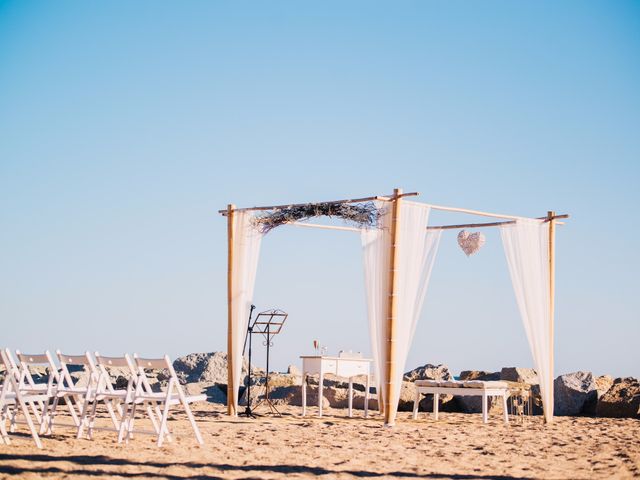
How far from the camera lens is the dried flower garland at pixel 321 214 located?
10.1 metres

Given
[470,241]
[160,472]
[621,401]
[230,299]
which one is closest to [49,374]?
[160,472]

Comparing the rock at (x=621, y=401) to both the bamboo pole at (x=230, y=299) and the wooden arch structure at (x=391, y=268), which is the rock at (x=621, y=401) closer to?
the wooden arch structure at (x=391, y=268)

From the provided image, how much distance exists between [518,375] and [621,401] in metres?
2.22

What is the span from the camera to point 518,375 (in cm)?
1340

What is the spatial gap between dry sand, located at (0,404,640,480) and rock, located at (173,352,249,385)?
556 centimetres

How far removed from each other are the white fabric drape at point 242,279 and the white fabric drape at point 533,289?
3082 mm

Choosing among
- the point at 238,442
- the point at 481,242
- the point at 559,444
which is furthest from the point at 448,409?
the point at 238,442

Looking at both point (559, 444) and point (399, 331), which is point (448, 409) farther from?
point (559, 444)

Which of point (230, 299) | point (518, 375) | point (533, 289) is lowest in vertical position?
point (518, 375)

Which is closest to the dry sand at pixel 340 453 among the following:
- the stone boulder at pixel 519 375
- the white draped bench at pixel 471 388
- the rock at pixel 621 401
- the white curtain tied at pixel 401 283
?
the white draped bench at pixel 471 388

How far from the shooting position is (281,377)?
1382cm

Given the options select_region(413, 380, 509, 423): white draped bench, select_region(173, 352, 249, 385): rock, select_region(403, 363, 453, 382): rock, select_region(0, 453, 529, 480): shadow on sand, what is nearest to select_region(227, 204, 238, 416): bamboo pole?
select_region(413, 380, 509, 423): white draped bench

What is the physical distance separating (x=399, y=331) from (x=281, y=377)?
14.5 ft

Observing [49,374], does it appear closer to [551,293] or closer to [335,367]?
[335,367]
